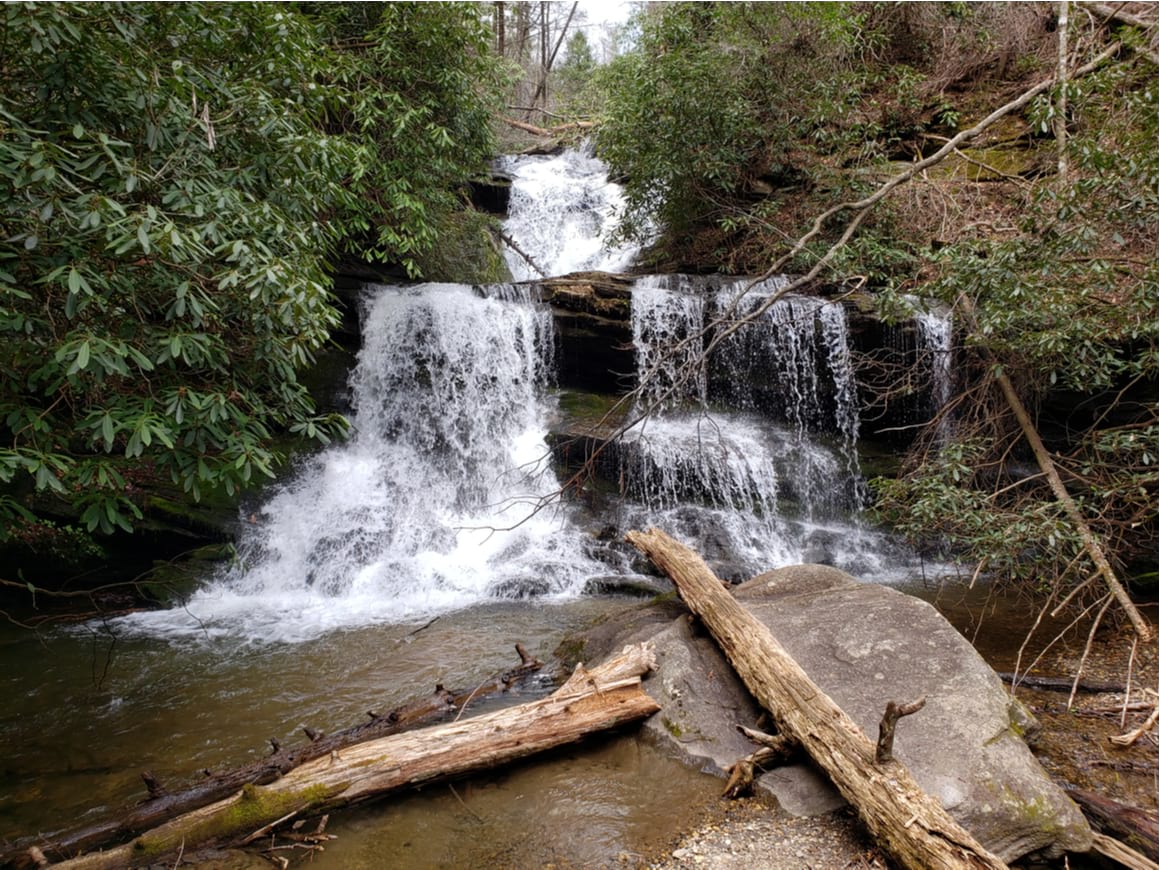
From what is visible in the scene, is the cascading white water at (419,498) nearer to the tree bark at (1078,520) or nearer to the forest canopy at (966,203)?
the forest canopy at (966,203)

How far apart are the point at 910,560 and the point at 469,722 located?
279 inches

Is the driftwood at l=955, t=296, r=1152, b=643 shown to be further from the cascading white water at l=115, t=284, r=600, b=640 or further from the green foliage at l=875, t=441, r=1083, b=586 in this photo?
the cascading white water at l=115, t=284, r=600, b=640

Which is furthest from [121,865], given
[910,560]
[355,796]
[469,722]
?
[910,560]

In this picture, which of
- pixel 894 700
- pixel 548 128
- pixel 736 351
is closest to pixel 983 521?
pixel 894 700

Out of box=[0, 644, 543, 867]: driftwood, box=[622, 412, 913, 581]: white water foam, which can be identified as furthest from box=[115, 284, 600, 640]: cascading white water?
box=[0, 644, 543, 867]: driftwood

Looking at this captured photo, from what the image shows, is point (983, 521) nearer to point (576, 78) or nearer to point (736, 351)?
point (736, 351)

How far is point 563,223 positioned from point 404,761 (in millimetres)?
14194

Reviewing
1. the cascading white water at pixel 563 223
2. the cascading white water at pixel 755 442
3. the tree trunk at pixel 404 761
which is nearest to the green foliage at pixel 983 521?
the cascading white water at pixel 755 442

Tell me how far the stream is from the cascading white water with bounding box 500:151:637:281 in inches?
20.6

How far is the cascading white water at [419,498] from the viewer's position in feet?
25.0

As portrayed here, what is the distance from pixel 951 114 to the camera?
1069 centimetres

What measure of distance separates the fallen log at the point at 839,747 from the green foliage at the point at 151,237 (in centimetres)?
302

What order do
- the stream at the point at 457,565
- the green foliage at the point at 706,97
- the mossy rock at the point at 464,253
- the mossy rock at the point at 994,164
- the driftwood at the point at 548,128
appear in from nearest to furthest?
1. the stream at the point at 457,565
2. the mossy rock at the point at 994,164
3. the green foliage at the point at 706,97
4. the mossy rock at the point at 464,253
5. the driftwood at the point at 548,128

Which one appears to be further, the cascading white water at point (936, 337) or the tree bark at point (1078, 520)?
the cascading white water at point (936, 337)
